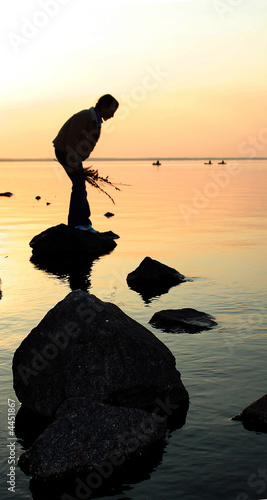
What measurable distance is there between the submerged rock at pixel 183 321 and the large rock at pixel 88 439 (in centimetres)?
313

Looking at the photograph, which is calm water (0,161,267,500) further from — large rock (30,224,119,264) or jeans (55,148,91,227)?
jeans (55,148,91,227)

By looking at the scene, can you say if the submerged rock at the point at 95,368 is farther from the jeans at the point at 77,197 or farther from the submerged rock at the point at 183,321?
the jeans at the point at 77,197

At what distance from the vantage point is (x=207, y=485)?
197 inches

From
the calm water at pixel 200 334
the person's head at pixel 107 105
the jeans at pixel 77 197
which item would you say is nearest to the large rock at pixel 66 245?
the jeans at pixel 77 197

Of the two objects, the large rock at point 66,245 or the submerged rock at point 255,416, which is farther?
the large rock at point 66,245

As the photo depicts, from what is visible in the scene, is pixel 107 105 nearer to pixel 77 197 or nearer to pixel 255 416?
pixel 77 197

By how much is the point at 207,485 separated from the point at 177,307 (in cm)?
538

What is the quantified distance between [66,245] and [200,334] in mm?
7643

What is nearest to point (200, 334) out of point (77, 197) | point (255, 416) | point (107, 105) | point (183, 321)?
point (183, 321)

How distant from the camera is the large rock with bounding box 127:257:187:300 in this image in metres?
12.0

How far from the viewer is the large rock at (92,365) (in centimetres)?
633

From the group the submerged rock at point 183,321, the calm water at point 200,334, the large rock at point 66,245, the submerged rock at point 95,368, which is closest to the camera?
the calm water at point 200,334

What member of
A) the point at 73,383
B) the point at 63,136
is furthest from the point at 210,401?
the point at 63,136

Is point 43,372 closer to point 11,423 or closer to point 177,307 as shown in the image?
point 11,423
